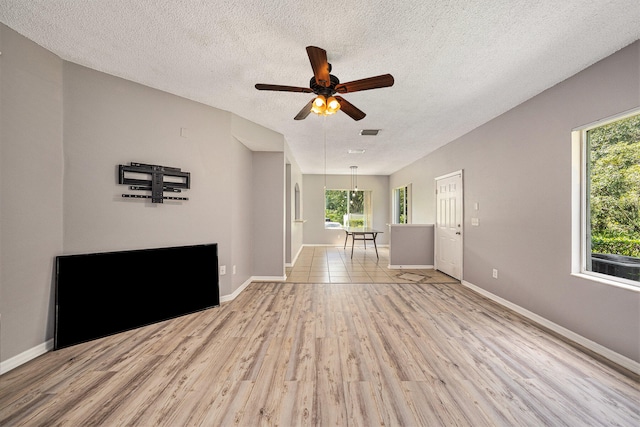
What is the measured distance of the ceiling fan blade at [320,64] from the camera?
167 cm

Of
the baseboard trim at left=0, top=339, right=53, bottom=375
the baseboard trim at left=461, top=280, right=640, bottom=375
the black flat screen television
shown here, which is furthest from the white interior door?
the baseboard trim at left=0, top=339, right=53, bottom=375

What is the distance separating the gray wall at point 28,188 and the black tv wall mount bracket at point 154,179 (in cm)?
50

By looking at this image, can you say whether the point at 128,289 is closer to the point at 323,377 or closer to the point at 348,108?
the point at 323,377

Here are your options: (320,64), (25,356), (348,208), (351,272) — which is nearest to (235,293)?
(25,356)

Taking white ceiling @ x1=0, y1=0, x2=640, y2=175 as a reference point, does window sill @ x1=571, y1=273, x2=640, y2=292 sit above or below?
below

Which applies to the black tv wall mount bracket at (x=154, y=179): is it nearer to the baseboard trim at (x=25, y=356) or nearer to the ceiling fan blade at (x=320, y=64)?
the baseboard trim at (x=25, y=356)

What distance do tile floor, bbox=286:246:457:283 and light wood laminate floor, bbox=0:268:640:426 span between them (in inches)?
63.8

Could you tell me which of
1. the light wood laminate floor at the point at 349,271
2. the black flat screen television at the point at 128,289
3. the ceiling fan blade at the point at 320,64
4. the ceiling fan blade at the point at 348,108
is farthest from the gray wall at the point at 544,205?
the black flat screen television at the point at 128,289

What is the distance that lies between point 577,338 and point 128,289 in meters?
4.39

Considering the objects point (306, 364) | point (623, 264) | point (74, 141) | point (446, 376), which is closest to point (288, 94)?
point (74, 141)

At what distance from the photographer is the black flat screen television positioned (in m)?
2.24

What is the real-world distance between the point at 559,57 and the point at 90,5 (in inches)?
143

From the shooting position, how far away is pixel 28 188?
2033mm

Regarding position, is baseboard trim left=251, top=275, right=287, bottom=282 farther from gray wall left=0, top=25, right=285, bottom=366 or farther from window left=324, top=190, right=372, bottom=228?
window left=324, top=190, right=372, bottom=228
